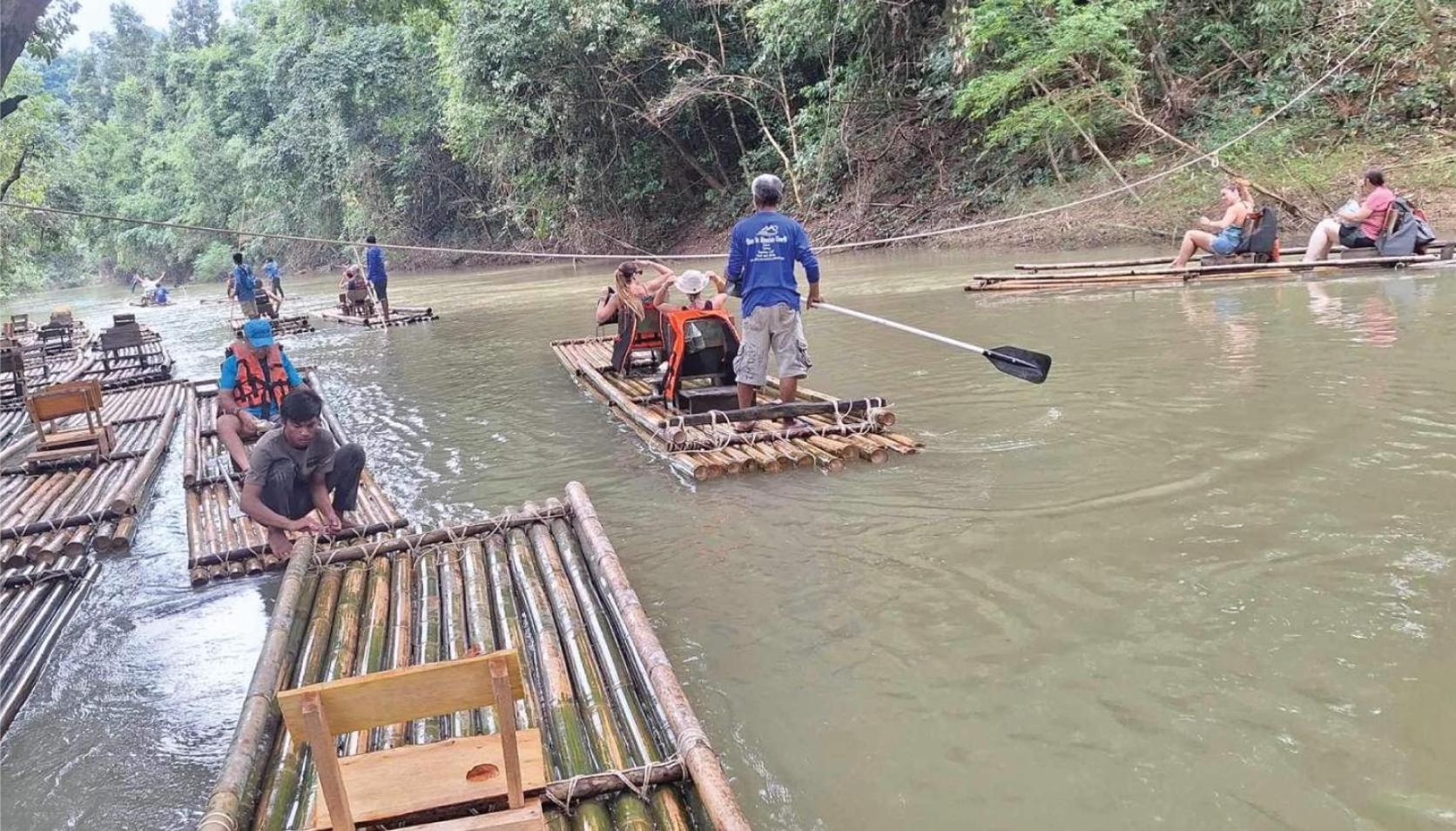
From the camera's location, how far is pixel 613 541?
4.97 metres

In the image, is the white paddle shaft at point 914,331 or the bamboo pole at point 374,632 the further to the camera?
the white paddle shaft at point 914,331

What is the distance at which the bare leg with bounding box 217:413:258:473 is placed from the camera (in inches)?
222

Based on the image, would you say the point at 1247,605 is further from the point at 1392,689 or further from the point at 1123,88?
the point at 1123,88

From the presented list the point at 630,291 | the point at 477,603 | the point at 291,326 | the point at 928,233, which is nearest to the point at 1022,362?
the point at 630,291

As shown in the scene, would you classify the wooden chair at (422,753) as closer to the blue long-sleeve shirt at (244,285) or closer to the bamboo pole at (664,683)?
the bamboo pole at (664,683)

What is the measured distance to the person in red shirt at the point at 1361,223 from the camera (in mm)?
10070

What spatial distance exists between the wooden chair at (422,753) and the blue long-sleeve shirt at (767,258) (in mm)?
3864

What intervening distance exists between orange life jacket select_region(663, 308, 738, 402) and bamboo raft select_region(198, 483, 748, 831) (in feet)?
6.16

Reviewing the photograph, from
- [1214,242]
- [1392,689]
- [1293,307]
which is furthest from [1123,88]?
[1392,689]

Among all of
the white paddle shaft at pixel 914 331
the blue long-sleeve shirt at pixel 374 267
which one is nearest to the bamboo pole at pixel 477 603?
the white paddle shaft at pixel 914 331

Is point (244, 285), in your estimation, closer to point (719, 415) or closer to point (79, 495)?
point (79, 495)

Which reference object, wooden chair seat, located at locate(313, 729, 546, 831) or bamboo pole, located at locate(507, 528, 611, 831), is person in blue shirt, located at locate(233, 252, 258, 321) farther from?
wooden chair seat, located at locate(313, 729, 546, 831)

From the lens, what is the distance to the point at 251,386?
6.01m

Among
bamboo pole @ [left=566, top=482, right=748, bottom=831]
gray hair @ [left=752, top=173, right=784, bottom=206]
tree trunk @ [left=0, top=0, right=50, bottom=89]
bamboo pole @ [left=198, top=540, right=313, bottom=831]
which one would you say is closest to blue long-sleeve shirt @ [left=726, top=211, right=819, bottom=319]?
gray hair @ [left=752, top=173, right=784, bottom=206]
